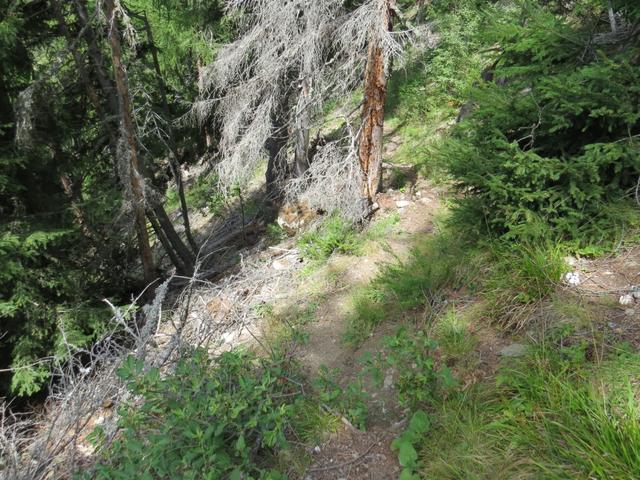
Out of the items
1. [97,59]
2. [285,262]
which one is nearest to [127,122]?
[97,59]

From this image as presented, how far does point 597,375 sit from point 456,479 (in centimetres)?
107

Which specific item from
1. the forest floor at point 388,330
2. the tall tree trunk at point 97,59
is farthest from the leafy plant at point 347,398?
the tall tree trunk at point 97,59

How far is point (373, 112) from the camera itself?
6863 mm

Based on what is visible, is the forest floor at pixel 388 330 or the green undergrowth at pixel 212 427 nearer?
the green undergrowth at pixel 212 427

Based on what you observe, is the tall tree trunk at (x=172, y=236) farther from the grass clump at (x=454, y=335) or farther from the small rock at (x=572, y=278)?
the small rock at (x=572, y=278)

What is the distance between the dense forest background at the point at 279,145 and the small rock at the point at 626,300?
46cm

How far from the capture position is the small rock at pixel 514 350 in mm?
3082

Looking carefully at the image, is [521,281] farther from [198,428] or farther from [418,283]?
[198,428]

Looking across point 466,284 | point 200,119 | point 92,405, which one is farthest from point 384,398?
point 200,119

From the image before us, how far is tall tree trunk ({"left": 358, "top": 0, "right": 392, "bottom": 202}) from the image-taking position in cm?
644

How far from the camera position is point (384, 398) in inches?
138

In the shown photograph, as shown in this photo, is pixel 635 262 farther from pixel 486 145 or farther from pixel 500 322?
pixel 486 145

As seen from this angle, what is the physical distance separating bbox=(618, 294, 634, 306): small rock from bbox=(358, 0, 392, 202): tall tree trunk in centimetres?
447

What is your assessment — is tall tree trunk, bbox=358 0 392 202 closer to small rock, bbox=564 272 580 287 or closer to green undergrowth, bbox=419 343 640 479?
small rock, bbox=564 272 580 287
